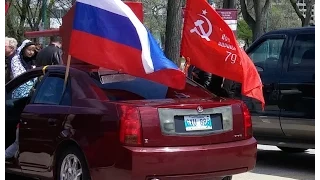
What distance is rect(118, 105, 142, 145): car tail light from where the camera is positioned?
5.73 metres

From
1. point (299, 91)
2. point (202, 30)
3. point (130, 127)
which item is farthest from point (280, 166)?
point (130, 127)

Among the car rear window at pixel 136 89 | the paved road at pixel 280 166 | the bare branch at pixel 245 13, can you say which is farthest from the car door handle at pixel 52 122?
the bare branch at pixel 245 13

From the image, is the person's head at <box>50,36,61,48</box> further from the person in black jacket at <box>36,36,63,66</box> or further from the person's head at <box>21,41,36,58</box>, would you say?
the person's head at <box>21,41,36,58</box>

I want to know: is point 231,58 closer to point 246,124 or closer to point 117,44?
point 246,124

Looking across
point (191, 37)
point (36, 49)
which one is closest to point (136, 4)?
point (191, 37)

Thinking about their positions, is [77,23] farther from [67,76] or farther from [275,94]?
[275,94]

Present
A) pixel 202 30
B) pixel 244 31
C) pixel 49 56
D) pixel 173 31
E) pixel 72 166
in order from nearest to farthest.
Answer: pixel 72 166 → pixel 202 30 → pixel 49 56 → pixel 173 31 → pixel 244 31

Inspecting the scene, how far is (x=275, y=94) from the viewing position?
8336 millimetres

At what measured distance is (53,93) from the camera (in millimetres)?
6766

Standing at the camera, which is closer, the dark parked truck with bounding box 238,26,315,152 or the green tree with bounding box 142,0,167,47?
Result: the dark parked truck with bounding box 238,26,315,152

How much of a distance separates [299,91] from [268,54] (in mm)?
937

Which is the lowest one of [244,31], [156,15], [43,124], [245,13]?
[244,31]

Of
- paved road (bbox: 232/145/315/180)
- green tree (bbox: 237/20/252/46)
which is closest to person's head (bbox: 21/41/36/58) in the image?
paved road (bbox: 232/145/315/180)

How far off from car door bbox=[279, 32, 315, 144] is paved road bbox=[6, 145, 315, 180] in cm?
52
